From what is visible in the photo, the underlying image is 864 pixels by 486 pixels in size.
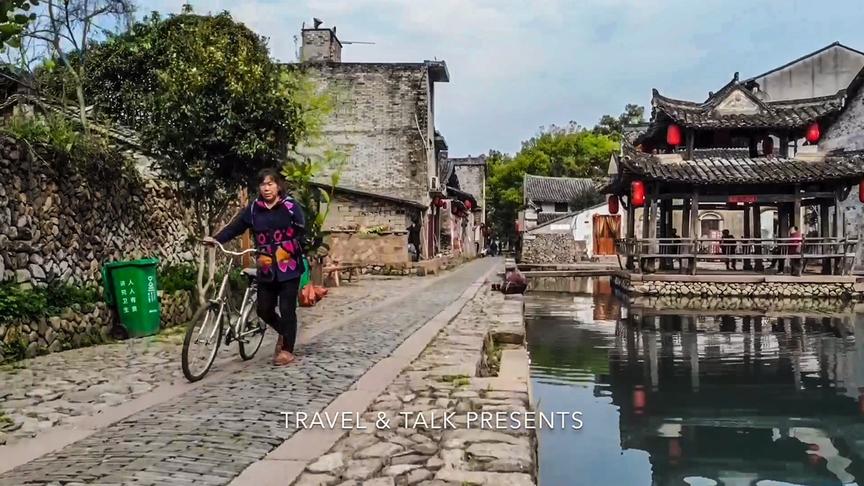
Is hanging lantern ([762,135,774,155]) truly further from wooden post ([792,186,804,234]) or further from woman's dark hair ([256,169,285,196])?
woman's dark hair ([256,169,285,196])

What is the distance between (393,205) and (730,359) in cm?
1342

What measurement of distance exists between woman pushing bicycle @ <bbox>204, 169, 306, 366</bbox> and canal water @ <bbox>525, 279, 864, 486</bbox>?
2.43 metres

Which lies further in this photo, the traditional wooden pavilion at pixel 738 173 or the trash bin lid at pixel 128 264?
the traditional wooden pavilion at pixel 738 173

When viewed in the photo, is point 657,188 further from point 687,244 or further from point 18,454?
point 18,454

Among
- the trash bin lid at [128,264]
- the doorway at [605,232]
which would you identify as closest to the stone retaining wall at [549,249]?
the doorway at [605,232]

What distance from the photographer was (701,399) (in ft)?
26.2

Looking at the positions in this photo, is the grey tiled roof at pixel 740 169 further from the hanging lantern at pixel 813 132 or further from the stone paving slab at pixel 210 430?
the stone paving slab at pixel 210 430

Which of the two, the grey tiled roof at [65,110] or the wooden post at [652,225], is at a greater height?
the grey tiled roof at [65,110]

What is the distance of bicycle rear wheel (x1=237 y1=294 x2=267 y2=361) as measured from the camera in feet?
20.5

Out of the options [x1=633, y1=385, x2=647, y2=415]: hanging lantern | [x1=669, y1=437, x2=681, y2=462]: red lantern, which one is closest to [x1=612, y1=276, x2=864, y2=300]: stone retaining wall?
[x1=633, y1=385, x2=647, y2=415]: hanging lantern

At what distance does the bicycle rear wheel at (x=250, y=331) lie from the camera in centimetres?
625

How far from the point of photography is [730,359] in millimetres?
10352

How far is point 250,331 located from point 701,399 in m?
4.82

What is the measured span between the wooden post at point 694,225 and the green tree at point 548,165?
110ft
